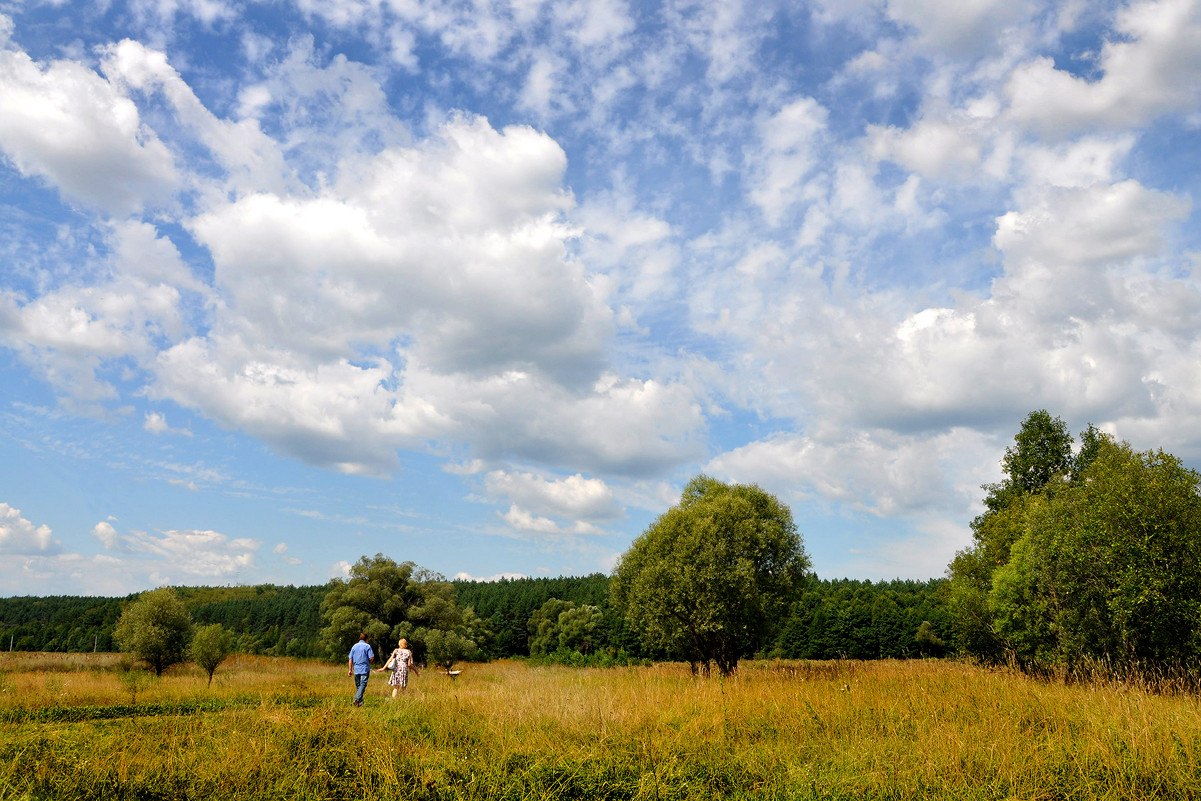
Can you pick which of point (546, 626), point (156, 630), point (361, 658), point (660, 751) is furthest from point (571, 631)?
point (660, 751)

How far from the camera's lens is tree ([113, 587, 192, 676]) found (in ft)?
111

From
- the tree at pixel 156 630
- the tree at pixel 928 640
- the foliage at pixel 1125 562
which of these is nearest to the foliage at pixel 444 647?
the tree at pixel 156 630

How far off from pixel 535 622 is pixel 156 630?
7243 cm

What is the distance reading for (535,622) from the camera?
331 ft

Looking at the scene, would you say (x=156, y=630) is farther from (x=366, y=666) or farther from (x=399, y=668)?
(x=366, y=666)

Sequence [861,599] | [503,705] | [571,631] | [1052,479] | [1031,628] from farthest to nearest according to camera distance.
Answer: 1. [861,599]
2. [571,631]
3. [1052,479]
4. [1031,628]
5. [503,705]

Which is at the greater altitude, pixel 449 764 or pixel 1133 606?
pixel 1133 606

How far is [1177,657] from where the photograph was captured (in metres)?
17.2

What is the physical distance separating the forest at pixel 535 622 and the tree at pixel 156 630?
79.4 ft

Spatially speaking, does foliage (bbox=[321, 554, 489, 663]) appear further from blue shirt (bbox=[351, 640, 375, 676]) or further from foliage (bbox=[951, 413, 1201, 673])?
foliage (bbox=[951, 413, 1201, 673])

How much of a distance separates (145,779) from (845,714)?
32.8 ft

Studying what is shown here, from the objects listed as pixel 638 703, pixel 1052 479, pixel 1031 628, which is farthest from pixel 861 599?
pixel 638 703

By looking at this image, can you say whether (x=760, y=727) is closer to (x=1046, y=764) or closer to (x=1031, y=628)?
(x=1046, y=764)

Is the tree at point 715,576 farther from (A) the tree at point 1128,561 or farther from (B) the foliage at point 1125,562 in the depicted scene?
(A) the tree at point 1128,561
